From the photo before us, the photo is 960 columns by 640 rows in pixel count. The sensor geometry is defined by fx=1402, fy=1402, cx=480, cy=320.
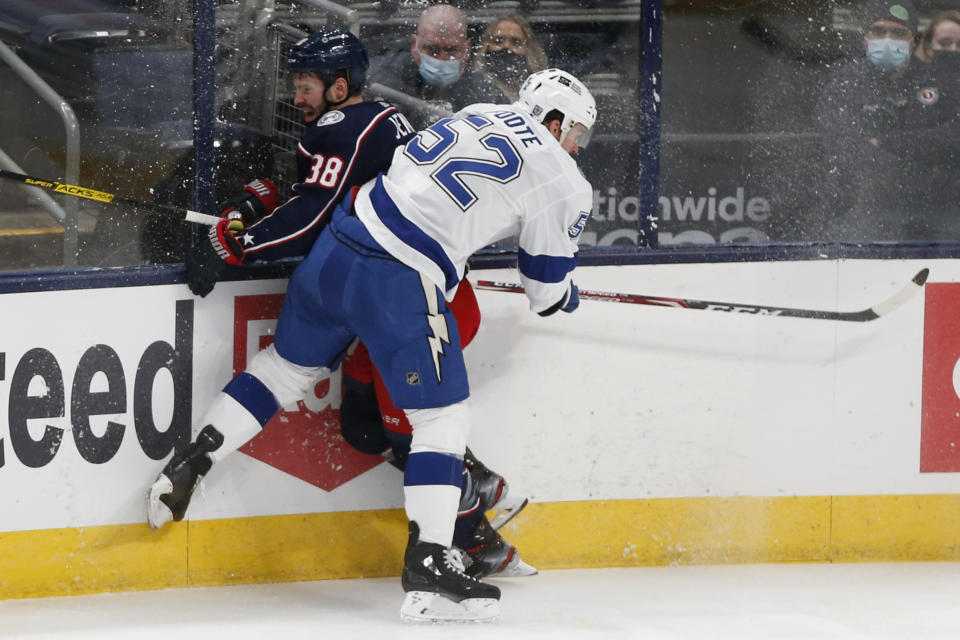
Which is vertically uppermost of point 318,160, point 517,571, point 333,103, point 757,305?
point 333,103

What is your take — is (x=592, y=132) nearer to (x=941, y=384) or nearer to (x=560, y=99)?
(x=560, y=99)

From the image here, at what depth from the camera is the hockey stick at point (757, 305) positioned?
3.46 meters

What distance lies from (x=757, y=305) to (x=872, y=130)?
1.86 ft

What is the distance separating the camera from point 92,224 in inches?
125

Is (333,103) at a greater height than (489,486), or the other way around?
(333,103)

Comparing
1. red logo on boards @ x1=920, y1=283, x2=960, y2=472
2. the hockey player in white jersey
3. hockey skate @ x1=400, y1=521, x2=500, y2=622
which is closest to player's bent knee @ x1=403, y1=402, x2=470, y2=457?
the hockey player in white jersey

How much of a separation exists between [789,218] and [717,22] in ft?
Result: 1.78

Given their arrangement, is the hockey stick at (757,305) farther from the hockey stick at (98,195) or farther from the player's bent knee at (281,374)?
the hockey stick at (98,195)

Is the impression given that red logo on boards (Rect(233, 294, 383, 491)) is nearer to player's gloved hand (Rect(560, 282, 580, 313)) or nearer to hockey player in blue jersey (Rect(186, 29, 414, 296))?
hockey player in blue jersey (Rect(186, 29, 414, 296))

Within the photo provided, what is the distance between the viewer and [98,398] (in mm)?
3102

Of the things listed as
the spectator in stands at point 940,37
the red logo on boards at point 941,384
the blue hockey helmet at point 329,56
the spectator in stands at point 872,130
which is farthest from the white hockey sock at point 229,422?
the spectator in stands at point 940,37

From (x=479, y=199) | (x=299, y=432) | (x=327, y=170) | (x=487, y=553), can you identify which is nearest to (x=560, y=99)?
(x=479, y=199)

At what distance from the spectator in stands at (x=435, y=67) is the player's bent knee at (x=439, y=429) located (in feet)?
2.65

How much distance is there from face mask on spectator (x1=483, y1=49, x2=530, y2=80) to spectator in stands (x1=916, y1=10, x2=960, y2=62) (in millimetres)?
1075
